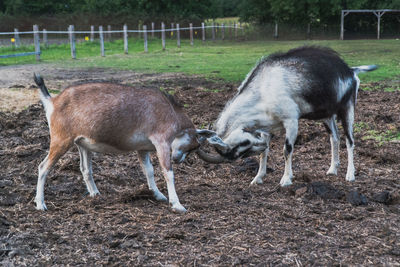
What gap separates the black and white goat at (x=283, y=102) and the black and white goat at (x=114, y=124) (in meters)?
0.87

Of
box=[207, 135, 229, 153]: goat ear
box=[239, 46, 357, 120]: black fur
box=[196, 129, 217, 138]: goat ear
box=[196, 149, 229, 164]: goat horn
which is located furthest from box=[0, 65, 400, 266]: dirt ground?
box=[239, 46, 357, 120]: black fur

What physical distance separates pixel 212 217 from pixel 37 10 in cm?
5630

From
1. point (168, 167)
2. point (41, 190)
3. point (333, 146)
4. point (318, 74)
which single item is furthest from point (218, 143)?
point (333, 146)

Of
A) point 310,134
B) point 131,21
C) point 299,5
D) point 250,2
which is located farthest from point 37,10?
point 310,134

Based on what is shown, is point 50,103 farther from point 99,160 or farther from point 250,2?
point 250,2

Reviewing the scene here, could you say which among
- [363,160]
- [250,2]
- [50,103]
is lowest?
[363,160]

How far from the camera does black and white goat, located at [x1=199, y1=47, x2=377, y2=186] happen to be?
6.72m

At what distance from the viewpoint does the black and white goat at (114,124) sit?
568 cm

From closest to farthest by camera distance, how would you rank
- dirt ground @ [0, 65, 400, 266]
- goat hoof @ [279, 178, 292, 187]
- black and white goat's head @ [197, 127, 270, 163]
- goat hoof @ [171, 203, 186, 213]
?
1. dirt ground @ [0, 65, 400, 266]
2. goat hoof @ [171, 203, 186, 213]
3. black and white goat's head @ [197, 127, 270, 163]
4. goat hoof @ [279, 178, 292, 187]

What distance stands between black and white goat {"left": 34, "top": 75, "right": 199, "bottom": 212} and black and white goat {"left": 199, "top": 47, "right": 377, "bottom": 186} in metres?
0.87

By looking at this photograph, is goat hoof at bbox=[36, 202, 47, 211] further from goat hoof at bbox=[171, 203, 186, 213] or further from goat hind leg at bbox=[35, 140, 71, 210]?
goat hoof at bbox=[171, 203, 186, 213]

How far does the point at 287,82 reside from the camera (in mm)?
6836

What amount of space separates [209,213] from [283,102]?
1923mm

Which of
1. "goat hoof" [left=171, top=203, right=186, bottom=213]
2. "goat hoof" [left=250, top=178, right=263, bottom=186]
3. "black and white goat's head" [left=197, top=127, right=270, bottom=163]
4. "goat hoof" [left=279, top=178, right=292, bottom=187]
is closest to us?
"goat hoof" [left=171, top=203, right=186, bottom=213]
